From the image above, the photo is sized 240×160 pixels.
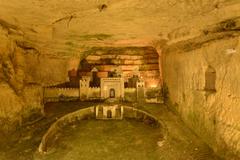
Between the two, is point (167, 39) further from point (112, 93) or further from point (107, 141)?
point (107, 141)

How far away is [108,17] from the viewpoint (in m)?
10.8

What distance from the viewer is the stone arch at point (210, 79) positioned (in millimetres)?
10961

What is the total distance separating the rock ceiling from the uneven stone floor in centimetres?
576

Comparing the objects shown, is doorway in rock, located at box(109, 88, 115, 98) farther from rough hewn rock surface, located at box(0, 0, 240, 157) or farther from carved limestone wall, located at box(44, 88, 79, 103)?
rough hewn rock surface, located at box(0, 0, 240, 157)

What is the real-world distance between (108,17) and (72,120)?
27.2 ft

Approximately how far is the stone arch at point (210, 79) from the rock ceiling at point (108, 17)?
2147 millimetres

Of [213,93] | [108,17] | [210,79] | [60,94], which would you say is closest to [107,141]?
[213,93]

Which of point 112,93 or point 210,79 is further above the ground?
point 210,79

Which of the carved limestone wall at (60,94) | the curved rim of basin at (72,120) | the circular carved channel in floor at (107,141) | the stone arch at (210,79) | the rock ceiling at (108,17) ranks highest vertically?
the rock ceiling at (108,17)

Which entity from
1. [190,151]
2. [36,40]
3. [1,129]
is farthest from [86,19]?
[190,151]

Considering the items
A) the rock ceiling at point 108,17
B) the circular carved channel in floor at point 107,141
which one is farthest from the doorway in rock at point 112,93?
the rock ceiling at point 108,17

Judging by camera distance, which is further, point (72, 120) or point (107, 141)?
Answer: point (72, 120)

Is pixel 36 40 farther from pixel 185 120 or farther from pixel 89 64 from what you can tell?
pixel 185 120

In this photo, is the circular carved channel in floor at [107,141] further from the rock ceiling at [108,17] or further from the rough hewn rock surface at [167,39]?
the rock ceiling at [108,17]
